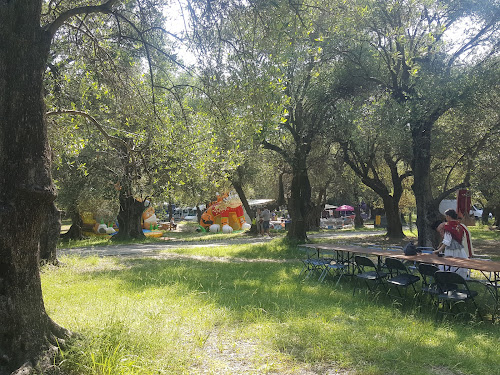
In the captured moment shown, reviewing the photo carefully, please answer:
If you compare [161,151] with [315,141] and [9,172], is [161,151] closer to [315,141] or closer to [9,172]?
[9,172]

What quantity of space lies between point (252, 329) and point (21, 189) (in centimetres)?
314

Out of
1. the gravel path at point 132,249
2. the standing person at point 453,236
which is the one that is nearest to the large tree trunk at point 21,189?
the standing person at point 453,236

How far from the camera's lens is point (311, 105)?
1405 centimetres

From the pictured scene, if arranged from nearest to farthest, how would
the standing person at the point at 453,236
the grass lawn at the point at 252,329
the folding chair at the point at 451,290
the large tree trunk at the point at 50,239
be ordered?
the grass lawn at the point at 252,329 → the folding chair at the point at 451,290 → the standing person at the point at 453,236 → the large tree trunk at the point at 50,239

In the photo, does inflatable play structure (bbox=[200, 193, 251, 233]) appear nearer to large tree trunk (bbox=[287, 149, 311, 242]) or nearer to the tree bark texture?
large tree trunk (bbox=[287, 149, 311, 242])

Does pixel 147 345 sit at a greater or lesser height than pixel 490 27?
lesser

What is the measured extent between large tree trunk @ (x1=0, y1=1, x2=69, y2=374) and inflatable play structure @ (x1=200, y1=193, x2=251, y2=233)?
25.6 metres

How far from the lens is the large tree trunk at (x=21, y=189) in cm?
333

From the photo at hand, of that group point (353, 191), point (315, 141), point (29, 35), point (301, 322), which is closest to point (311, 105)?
point (315, 141)

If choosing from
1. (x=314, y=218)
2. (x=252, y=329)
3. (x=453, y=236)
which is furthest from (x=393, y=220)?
(x=252, y=329)

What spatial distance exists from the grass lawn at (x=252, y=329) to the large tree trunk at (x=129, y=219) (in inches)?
505

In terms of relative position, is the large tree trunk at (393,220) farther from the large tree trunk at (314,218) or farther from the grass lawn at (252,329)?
the grass lawn at (252,329)

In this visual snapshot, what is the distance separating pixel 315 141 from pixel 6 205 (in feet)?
43.9

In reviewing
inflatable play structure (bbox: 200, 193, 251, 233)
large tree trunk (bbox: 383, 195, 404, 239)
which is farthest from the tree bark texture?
inflatable play structure (bbox: 200, 193, 251, 233)
